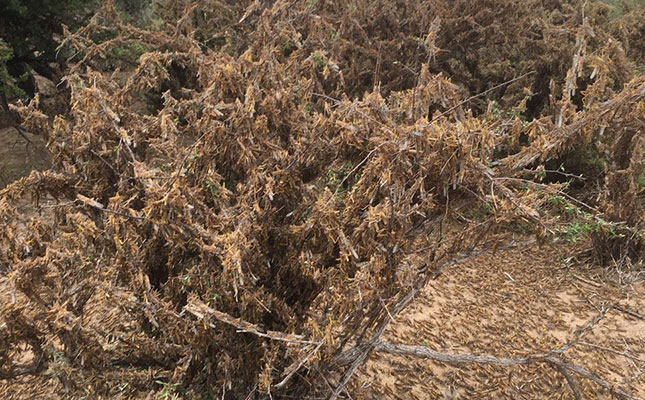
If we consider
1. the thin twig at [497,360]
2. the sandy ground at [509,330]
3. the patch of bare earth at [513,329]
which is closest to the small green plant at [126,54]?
the sandy ground at [509,330]

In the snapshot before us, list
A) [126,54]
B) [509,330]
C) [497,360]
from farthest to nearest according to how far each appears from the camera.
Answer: [126,54]
[509,330]
[497,360]

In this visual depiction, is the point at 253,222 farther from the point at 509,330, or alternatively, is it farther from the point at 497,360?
the point at 509,330

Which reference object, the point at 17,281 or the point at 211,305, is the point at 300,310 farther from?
the point at 17,281

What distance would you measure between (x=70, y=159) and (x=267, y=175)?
1087 millimetres

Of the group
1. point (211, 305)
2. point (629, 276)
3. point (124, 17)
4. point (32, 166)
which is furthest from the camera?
point (124, 17)

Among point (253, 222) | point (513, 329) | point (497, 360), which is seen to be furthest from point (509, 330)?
point (253, 222)

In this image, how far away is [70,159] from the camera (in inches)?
96.4

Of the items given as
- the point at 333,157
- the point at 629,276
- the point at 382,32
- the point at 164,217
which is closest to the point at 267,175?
the point at 333,157

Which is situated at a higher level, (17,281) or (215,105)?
(215,105)

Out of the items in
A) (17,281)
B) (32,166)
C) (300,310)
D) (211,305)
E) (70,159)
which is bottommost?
(32,166)

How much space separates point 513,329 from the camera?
3684mm

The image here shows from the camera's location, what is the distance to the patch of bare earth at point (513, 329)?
3055mm

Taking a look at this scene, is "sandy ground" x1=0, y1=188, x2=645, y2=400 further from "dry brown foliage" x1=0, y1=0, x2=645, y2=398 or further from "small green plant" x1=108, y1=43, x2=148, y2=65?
"small green plant" x1=108, y1=43, x2=148, y2=65

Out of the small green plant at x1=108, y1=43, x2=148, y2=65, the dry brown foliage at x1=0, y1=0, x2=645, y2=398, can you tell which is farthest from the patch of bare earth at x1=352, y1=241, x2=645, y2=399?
the small green plant at x1=108, y1=43, x2=148, y2=65
